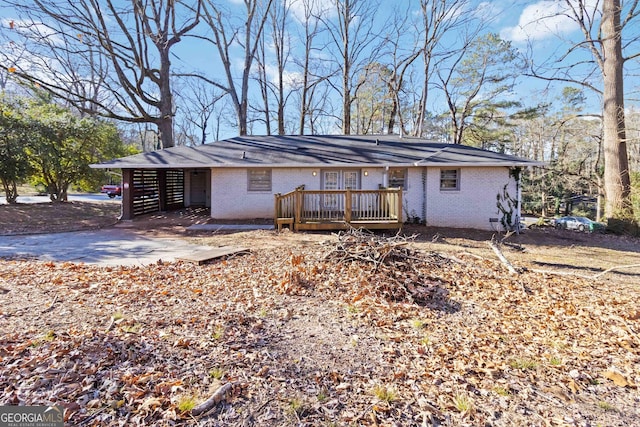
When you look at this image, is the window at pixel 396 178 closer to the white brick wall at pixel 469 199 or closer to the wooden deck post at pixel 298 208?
the white brick wall at pixel 469 199

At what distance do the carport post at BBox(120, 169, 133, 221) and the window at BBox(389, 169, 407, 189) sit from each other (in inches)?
402

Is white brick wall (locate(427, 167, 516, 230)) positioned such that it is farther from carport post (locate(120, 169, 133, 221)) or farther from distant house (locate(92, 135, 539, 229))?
carport post (locate(120, 169, 133, 221))

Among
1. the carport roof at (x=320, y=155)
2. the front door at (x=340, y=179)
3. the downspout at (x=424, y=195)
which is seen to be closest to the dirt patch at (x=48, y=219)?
the carport roof at (x=320, y=155)

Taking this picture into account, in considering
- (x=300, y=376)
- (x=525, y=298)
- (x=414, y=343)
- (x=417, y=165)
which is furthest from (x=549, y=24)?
(x=300, y=376)

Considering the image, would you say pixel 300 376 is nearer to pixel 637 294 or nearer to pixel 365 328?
pixel 365 328

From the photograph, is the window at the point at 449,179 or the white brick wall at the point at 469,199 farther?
the window at the point at 449,179

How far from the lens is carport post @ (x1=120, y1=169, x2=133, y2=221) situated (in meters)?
12.3

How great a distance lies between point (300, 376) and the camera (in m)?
2.71

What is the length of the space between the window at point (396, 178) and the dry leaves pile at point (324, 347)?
268 inches

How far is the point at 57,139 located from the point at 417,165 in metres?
17.1

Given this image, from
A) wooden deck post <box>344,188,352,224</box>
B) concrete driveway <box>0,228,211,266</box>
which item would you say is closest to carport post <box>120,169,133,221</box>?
concrete driveway <box>0,228,211,266</box>

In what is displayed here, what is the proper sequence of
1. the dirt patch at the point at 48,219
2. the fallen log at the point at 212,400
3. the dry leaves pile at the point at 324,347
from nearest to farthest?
the fallen log at the point at 212,400, the dry leaves pile at the point at 324,347, the dirt patch at the point at 48,219

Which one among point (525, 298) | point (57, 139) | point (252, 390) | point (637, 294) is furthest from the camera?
point (57, 139)

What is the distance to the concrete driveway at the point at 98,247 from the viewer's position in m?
6.61
